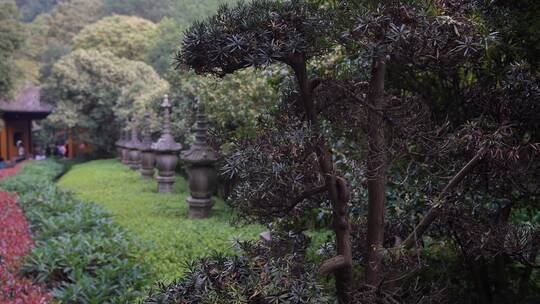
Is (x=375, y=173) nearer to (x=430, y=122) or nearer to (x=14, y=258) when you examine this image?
(x=430, y=122)

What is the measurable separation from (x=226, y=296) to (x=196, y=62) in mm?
975

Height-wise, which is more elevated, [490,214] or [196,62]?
[196,62]

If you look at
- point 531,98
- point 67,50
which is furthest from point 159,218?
point 67,50

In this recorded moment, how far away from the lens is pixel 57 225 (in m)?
7.73

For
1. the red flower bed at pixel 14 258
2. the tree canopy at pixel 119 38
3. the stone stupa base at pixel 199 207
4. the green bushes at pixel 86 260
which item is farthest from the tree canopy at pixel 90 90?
the green bushes at pixel 86 260

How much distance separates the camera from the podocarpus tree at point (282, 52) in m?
2.11

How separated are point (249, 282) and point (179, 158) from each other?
13363mm

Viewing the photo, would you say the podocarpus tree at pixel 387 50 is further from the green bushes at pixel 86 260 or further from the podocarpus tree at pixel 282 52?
the green bushes at pixel 86 260

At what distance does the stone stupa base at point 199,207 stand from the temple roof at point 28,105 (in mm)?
22257

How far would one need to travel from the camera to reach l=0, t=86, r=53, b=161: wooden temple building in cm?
Answer: 2908

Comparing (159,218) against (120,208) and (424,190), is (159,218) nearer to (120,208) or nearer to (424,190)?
(120,208)

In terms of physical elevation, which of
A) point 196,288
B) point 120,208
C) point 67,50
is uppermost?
point 67,50

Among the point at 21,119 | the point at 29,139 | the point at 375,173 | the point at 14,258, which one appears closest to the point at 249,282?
the point at 375,173

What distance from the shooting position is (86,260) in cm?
579
